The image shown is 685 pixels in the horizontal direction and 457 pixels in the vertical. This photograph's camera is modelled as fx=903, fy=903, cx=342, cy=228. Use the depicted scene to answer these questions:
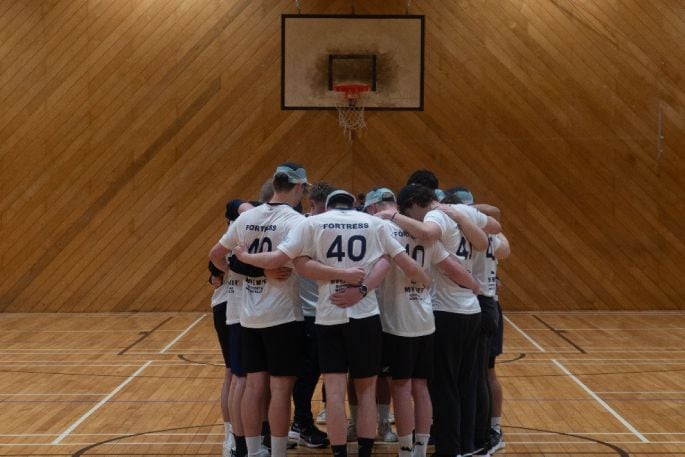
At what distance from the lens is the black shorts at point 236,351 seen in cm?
601

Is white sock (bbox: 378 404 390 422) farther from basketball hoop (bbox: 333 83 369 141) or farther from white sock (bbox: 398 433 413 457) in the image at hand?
basketball hoop (bbox: 333 83 369 141)

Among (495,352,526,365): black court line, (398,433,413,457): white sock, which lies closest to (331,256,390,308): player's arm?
(398,433,413,457): white sock

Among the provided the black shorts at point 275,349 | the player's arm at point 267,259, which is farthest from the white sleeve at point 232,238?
the black shorts at point 275,349

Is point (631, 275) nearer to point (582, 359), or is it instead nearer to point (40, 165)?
point (582, 359)

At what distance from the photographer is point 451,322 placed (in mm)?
A: 5910

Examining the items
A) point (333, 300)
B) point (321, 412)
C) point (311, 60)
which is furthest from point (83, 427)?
point (311, 60)

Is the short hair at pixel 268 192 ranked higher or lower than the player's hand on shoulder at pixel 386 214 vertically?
higher

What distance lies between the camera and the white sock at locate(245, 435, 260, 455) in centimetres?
586

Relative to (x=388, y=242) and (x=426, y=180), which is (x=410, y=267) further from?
(x=426, y=180)

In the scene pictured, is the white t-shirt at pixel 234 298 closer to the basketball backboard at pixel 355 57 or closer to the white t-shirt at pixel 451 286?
the white t-shirt at pixel 451 286

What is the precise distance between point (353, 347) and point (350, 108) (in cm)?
972

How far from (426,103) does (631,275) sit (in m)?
4.51

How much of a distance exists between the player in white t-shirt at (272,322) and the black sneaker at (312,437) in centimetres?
104

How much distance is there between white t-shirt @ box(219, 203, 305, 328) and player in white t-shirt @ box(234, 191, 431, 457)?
10.3 inches
